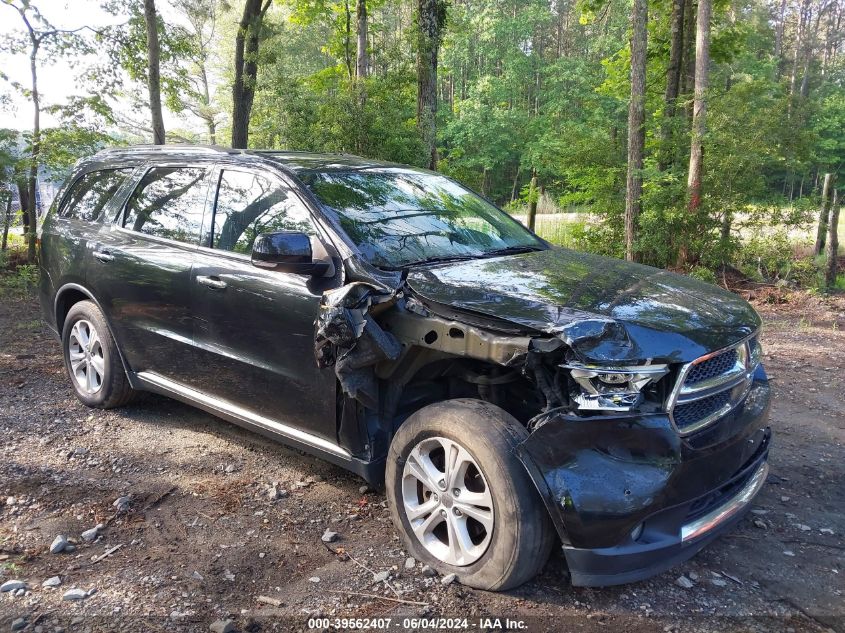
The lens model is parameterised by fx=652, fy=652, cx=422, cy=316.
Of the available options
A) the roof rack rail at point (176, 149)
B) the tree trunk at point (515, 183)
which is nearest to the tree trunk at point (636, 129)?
the roof rack rail at point (176, 149)

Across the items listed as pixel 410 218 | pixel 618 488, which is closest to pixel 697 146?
pixel 410 218

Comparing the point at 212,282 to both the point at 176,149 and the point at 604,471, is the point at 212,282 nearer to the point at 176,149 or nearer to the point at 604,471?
the point at 176,149

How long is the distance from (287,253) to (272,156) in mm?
1268

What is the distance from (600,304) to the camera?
9.28 feet

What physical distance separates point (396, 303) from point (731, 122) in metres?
9.58

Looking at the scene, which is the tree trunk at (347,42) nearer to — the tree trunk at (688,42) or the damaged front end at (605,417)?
the tree trunk at (688,42)

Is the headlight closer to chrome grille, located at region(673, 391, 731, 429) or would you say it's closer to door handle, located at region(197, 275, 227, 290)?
chrome grille, located at region(673, 391, 731, 429)

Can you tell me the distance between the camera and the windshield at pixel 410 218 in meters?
3.44

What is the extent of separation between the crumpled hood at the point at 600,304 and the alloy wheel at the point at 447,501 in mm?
652

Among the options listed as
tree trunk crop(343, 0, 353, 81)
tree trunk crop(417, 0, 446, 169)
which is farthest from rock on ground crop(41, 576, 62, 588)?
tree trunk crop(343, 0, 353, 81)

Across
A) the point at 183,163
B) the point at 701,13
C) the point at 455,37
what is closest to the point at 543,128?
the point at 455,37

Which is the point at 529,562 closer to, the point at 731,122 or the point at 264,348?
the point at 264,348

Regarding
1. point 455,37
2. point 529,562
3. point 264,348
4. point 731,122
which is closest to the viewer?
point 529,562

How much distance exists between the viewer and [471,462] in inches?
109
